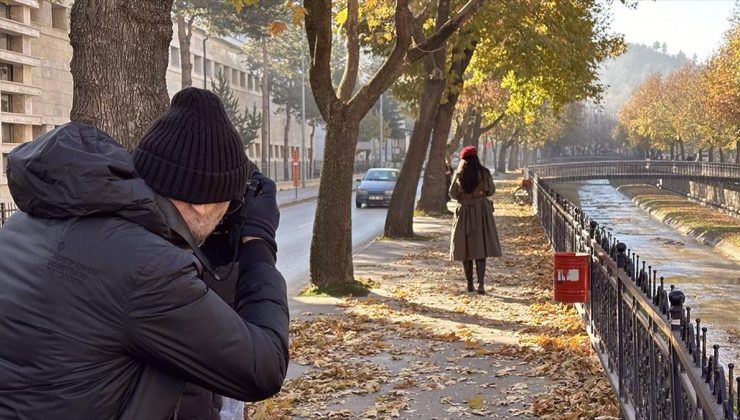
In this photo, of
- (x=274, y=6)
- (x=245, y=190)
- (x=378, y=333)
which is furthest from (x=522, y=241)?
(x=274, y=6)

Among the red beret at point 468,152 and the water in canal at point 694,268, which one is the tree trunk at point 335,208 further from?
the water in canal at point 694,268

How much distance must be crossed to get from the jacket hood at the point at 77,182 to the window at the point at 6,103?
36863 millimetres

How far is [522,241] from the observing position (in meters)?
22.4

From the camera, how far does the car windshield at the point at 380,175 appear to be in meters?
38.7

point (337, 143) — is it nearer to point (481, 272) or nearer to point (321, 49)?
point (321, 49)

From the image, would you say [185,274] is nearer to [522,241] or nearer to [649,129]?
[522,241]

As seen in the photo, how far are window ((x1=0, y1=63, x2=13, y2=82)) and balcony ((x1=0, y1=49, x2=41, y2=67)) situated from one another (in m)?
0.43

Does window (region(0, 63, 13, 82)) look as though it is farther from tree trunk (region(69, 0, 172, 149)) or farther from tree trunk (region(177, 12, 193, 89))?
tree trunk (region(69, 0, 172, 149))

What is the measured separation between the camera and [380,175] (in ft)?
128

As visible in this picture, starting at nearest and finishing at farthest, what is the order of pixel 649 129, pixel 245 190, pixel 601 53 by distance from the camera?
pixel 245 190
pixel 601 53
pixel 649 129

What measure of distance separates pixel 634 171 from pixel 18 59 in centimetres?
4804

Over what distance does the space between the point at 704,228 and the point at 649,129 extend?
55.4 metres

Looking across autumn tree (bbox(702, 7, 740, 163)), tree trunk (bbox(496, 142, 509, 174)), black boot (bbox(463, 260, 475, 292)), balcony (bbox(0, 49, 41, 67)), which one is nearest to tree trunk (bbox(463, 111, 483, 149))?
autumn tree (bbox(702, 7, 740, 163))

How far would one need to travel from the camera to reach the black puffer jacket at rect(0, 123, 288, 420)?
2148mm
